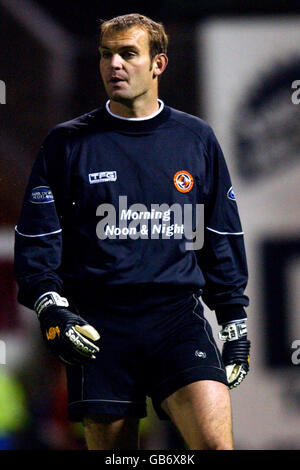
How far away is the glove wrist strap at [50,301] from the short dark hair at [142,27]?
1.10 meters

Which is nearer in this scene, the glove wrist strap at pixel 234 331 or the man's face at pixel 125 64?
the man's face at pixel 125 64

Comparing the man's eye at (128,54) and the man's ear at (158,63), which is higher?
the man's eye at (128,54)

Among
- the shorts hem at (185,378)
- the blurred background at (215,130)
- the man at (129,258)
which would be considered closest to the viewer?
the shorts hem at (185,378)

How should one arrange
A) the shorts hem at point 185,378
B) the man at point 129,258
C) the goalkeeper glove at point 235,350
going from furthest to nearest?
1. the goalkeeper glove at point 235,350
2. the man at point 129,258
3. the shorts hem at point 185,378

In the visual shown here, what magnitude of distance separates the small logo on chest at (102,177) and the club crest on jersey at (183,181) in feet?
0.86

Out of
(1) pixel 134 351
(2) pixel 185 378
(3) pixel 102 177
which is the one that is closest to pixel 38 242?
(3) pixel 102 177

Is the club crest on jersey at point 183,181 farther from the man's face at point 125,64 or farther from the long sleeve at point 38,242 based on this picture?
the long sleeve at point 38,242

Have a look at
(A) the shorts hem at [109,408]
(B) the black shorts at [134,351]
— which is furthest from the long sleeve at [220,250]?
(A) the shorts hem at [109,408]

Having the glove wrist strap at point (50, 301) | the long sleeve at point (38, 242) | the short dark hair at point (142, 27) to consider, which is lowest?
the glove wrist strap at point (50, 301)

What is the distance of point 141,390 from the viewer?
4.08 m

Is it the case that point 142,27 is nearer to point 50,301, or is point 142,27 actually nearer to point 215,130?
point 50,301

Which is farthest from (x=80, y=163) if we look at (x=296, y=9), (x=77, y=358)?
(x=296, y=9)

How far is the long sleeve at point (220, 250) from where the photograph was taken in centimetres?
434
